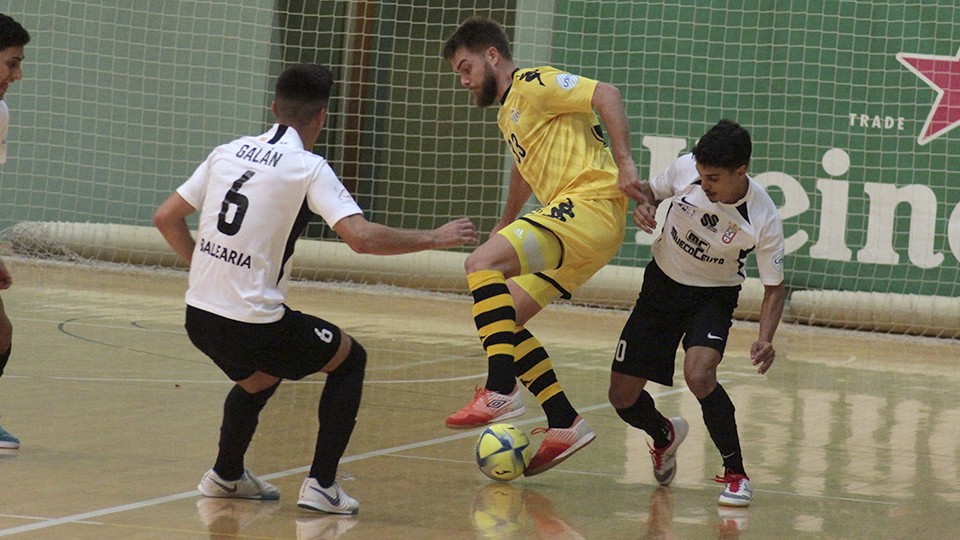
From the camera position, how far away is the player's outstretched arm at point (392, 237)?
378cm

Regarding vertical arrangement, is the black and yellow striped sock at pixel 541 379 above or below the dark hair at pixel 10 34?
below

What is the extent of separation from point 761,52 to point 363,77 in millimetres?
3913

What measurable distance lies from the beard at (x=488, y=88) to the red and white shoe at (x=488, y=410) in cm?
120

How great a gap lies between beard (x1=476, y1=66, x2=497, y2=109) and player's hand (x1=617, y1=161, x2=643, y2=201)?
2.39 ft

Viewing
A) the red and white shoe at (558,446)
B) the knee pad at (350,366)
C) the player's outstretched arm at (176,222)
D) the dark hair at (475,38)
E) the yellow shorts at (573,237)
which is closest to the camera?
the player's outstretched arm at (176,222)

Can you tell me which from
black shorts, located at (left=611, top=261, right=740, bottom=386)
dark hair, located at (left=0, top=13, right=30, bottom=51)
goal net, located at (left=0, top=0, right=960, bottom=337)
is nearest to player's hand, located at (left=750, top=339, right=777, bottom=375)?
black shorts, located at (left=611, top=261, right=740, bottom=386)

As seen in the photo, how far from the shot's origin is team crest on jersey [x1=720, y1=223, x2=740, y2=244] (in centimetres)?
474

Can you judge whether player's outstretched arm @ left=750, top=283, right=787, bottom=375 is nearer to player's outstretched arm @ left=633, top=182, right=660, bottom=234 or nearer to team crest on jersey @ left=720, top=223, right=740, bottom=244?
team crest on jersey @ left=720, top=223, right=740, bottom=244

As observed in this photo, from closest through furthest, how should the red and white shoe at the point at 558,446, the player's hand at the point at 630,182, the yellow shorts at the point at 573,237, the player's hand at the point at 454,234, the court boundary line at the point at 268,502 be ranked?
the court boundary line at the point at 268,502 → the player's hand at the point at 454,234 → the red and white shoe at the point at 558,446 → the player's hand at the point at 630,182 → the yellow shorts at the point at 573,237

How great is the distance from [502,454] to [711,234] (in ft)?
3.51

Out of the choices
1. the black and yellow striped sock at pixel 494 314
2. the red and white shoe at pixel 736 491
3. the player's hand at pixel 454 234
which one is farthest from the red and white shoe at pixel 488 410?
the player's hand at pixel 454 234

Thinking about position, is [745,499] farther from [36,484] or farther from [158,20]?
[158,20]

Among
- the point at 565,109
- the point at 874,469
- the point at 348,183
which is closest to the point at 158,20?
the point at 348,183

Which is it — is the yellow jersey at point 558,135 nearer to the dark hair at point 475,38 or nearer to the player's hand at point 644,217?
the dark hair at point 475,38
